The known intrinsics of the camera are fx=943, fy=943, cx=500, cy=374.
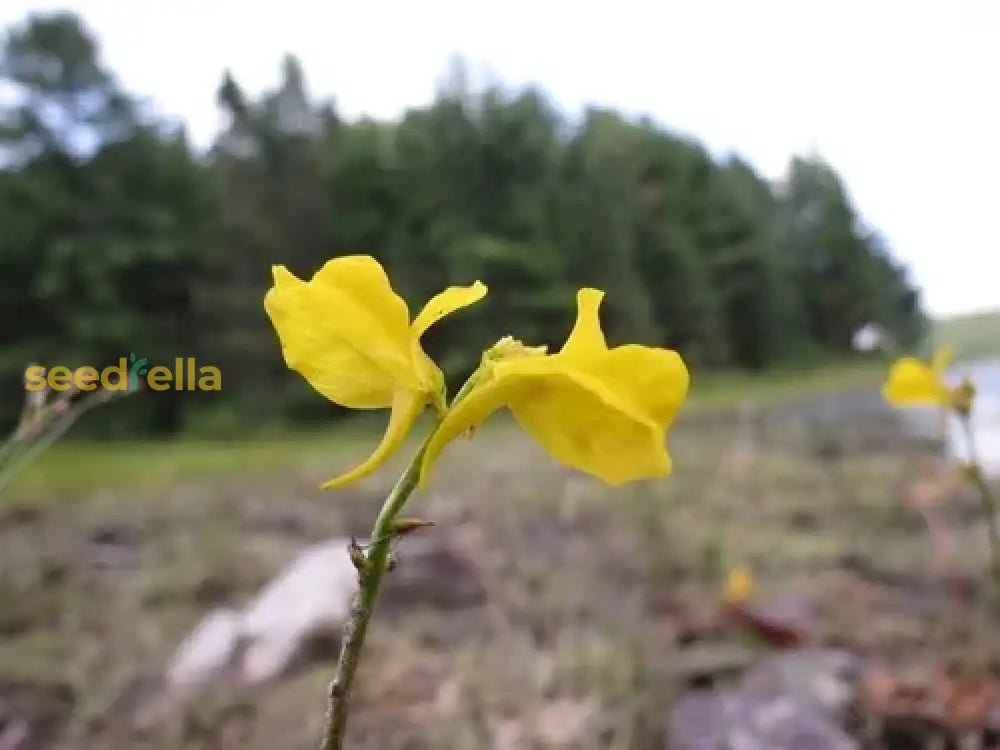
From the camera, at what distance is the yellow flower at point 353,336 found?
0.16 m

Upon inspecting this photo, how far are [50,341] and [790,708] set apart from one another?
1137 millimetres

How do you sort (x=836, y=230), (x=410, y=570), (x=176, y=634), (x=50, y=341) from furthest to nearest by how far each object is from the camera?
(x=836, y=230) → (x=50, y=341) → (x=410, y=570) → (x=176, y=634)

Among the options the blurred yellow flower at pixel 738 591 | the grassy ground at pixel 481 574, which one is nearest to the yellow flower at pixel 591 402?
the grassy ground at pixel 481 574

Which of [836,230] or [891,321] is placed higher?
[836,230]

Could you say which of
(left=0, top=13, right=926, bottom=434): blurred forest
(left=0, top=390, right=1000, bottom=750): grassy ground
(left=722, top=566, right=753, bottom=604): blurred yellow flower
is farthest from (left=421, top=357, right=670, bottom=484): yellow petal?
(left=0, top=13, right=926, bottom=434): blurred forest

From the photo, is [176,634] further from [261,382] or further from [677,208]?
[677,208]

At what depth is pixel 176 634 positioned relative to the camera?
850 mm

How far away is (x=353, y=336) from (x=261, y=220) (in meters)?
1.36

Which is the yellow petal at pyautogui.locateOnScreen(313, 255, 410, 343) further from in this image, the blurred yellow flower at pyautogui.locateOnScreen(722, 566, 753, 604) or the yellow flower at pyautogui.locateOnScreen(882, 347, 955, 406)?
the blurred yellow flower at pyautogui.locateOnScreen(722, 566, 753, 604)

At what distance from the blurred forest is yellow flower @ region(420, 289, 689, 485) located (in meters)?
1.01

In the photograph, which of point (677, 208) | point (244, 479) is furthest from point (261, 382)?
point (677, 208)

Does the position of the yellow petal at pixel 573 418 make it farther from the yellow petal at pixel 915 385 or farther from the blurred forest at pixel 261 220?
the blurred forest at pixel 261 220

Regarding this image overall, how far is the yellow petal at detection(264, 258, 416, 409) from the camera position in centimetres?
17

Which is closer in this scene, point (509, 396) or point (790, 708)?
point (509, 396)
